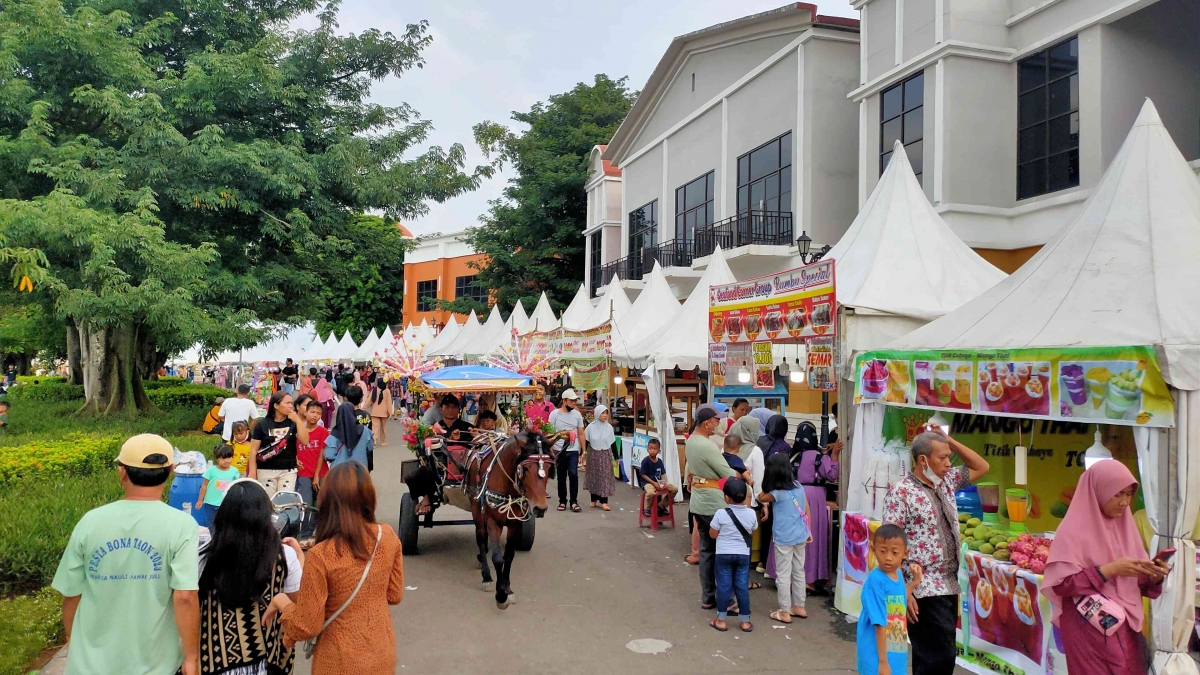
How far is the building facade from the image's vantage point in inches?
2130

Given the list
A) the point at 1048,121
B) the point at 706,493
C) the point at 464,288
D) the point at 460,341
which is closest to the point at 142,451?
the point at 706,493

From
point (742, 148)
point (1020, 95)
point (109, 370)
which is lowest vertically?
point (109, 370)

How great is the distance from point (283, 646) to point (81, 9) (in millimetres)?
16543

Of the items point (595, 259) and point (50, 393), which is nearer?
point (50, 393)

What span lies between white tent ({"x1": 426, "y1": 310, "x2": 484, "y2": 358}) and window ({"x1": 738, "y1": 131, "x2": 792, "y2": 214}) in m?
12.0

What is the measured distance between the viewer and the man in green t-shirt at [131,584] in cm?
326

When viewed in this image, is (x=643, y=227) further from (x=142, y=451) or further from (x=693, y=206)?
(x=142, y=451)

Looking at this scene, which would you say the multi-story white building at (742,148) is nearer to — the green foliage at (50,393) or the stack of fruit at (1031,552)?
the stack of fruit at (1031,552)

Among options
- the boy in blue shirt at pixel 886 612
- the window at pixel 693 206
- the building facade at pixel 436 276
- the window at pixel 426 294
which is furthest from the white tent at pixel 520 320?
the window at pixel 426 294

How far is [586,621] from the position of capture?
7.21 meters

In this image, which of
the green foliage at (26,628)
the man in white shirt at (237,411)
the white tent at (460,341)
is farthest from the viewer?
the white tent at (460,341)

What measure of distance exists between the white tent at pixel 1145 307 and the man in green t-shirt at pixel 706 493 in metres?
2.19

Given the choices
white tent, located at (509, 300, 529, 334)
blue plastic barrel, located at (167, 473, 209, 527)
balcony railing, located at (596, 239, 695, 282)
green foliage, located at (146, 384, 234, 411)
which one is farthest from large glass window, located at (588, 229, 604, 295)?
blue plastic barrel, located at (167, 473, 209, 527)

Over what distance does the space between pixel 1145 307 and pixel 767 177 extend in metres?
16.2
